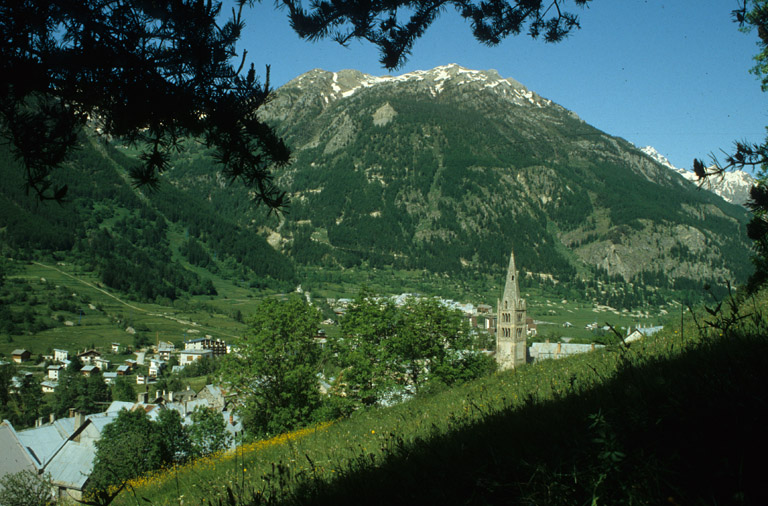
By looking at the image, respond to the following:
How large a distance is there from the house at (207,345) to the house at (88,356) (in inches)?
664

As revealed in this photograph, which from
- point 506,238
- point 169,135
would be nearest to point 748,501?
point 169,135

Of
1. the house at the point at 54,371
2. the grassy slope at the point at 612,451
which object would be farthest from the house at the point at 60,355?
the grassy slope at the point at 612,451

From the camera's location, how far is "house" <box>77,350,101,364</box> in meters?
78.1

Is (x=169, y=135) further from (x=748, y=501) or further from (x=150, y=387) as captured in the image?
(x=150, y=387)

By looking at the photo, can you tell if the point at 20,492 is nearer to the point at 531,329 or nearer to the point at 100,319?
the point at 100,319

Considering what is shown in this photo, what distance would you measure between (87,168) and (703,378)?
612 feet

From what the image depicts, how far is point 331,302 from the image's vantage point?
137375 millimetres

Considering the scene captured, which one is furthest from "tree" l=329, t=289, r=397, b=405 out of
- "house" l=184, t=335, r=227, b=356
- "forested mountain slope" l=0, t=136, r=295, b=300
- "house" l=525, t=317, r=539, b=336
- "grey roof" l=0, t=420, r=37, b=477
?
"forested mountain slope" l=0, t=136, r=295, b=300

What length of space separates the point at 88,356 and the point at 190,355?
16524 mm

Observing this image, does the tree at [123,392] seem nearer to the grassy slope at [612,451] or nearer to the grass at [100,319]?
the grass at [100,319]

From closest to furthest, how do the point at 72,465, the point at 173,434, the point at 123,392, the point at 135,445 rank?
1. the point at 135,445
2. the point at 173,434
3. the point at 72,465
4. the point at 123,392

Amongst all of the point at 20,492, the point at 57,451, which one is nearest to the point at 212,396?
the point at 57,451

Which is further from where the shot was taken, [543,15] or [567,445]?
[543,15]

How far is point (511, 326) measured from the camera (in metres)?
62.7
